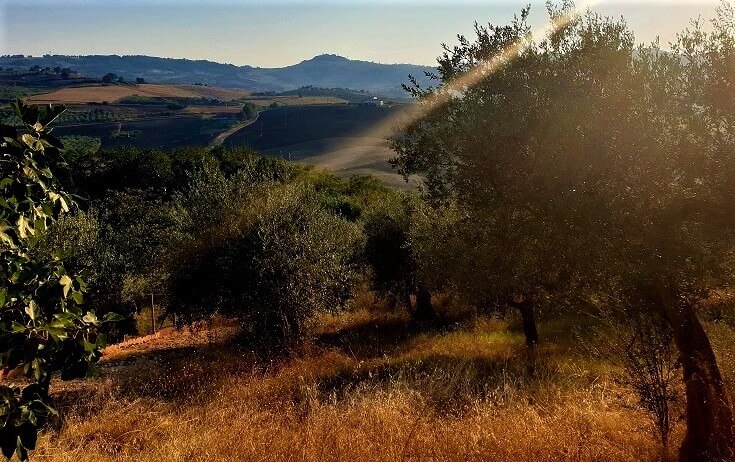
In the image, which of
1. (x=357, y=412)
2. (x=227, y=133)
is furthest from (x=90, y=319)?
(x=227, y=133)

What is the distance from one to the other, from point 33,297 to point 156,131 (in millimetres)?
183471

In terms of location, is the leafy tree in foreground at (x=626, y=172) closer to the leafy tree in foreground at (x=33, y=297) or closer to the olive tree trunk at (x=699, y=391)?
the olive tree trunk at (x=699, y=391)

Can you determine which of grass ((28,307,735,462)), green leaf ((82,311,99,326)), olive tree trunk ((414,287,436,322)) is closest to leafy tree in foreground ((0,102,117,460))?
green leaf ((82,311,99,326))

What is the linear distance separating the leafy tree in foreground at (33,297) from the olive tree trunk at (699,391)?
750cm

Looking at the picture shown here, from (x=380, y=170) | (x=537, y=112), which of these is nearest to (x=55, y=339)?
(x=537, y=112)

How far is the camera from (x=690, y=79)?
24.1 feet

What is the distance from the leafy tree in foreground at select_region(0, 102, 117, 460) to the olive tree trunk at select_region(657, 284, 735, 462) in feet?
24.6

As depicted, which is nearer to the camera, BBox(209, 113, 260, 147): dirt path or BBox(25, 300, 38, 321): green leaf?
BBox(25, 300, 38, 321): green leaf

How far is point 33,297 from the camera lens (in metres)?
3.30

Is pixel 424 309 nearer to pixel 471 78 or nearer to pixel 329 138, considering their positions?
pixel 471 78

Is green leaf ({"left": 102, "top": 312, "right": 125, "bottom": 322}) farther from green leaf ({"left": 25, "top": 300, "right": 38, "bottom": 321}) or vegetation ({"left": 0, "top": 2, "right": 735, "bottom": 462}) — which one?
green leaf ({"left": 25, "top": 300, "right": 38, "bottom": 321})

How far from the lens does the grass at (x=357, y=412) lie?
6.81 m

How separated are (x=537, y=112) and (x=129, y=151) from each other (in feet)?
248

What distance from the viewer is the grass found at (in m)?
6.81
